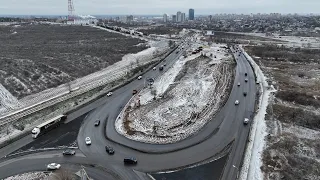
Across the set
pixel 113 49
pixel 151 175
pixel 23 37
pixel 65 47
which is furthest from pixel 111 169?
pixel 23 37

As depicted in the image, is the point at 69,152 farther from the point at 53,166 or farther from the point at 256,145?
the point at 256,145

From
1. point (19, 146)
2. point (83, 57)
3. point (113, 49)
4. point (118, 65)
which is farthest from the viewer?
point (113, 49)

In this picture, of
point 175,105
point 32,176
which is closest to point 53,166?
point 32,176

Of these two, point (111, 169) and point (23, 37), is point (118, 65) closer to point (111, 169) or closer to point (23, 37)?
point (111, 169)

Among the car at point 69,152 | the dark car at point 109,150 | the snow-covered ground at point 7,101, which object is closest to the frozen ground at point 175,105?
the dark car at point 109,150

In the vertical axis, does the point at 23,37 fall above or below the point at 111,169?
above

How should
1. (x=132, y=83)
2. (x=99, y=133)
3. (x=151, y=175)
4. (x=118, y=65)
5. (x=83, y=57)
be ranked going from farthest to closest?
1. (x=83, y=57)
2. (x=118, y=65)
3. (x=132, y=83)
4. (x=99, y=133)
5. (x=151, y=175)
